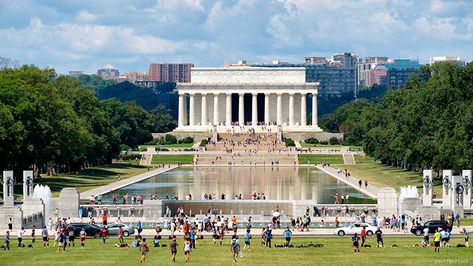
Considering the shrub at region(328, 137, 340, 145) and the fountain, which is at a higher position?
the shrub at region(328, 137, 340, 145)

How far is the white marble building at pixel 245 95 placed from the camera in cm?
17850

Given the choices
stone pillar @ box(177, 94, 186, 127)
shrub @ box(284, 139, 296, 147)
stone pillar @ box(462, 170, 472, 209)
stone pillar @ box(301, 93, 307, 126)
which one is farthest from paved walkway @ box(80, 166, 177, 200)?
stone pillar @ box(301, 93, 307, 126)

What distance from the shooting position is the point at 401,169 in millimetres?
112000

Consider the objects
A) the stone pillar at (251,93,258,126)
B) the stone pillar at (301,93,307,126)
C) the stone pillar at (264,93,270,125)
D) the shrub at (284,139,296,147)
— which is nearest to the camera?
the shrub at (284,139,296,147)

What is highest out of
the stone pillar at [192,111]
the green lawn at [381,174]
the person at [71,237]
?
the stone pillar at [192,111]

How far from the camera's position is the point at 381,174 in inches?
4094

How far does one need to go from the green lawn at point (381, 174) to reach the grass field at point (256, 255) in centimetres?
3646

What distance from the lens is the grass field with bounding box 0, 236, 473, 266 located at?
134ft

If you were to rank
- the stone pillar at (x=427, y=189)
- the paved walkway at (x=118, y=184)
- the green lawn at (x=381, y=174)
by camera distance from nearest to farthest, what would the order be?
the stone pillar at (x=427, y=189) → the paved walkway at (x=118, y=184) → the green lawn at (x=381, y=174)

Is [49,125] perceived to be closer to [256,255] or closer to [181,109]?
[256,255]

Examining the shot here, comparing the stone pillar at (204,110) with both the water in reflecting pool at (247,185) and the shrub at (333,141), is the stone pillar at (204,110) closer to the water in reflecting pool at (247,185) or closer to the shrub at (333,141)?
the shrub at (333,141)

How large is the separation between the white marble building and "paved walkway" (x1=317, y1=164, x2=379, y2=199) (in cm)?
5493

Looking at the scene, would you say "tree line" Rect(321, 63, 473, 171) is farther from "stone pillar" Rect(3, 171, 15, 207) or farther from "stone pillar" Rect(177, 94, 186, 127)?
"stone pillar" Rect(177, 94, 186, 127)

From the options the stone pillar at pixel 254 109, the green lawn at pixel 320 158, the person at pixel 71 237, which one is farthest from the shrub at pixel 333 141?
the person at pixel 71 237
